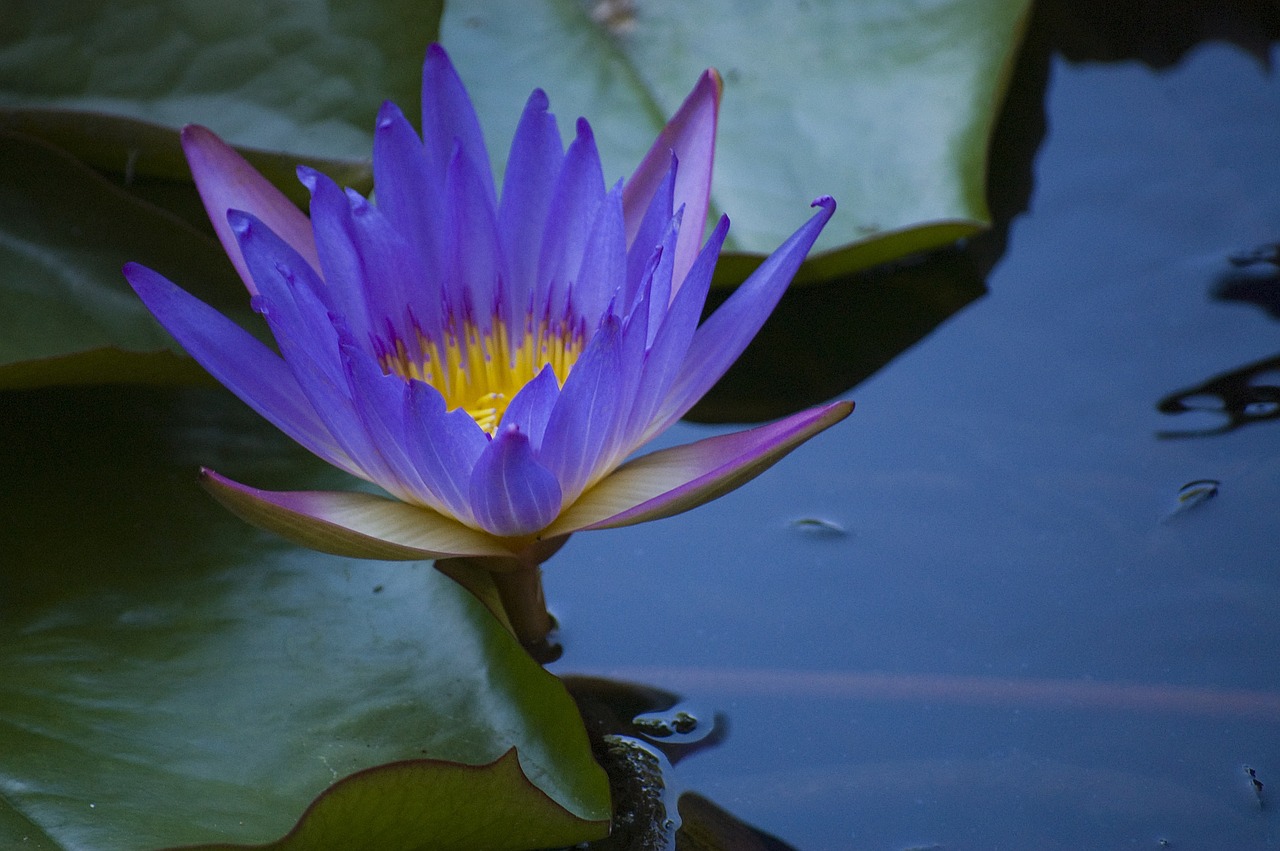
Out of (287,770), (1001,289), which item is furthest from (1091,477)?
(287,770)

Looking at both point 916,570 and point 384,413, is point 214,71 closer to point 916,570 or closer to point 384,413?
point 384,413

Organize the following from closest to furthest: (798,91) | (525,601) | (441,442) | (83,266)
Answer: (441,442), (525,601), (83,266), (798,91)

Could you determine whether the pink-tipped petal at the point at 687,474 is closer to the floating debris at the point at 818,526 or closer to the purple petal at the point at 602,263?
the purple petal at the point at 602,263

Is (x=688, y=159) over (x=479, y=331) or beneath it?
over

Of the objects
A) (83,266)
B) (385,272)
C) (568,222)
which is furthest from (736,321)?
(83,266)

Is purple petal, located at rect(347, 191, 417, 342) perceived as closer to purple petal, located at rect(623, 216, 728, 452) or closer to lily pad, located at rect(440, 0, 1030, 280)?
purple petal, located at rect(623, 216, 728, 452)

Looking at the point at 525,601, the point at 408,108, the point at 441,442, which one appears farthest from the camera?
the point at 408,108

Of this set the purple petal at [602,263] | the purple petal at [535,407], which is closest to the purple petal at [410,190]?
the purple petal at [602,263]

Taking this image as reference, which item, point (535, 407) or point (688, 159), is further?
point (688, 159)
